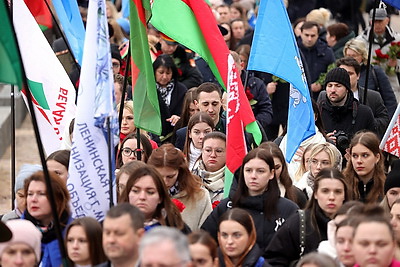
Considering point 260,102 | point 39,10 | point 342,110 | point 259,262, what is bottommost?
point 259,262

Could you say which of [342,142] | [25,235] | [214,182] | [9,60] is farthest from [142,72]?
[342,142]

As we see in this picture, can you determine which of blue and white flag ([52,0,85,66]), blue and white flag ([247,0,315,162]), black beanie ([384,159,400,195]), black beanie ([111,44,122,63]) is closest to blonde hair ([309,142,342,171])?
blue and white flag ([247,0,315,162])

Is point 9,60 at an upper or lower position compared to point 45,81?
upper

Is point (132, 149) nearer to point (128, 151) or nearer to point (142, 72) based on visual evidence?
point (128, 151)

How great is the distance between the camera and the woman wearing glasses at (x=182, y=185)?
10836 millimetres

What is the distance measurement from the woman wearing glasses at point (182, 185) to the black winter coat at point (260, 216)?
0.52 m

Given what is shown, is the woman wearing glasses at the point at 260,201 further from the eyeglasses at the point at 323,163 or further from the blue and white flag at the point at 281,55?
the blue and white flag at the point at 281,55

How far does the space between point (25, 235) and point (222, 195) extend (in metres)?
3.09

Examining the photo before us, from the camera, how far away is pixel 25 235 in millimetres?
8922

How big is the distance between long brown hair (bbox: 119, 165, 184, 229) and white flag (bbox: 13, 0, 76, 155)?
2.86m

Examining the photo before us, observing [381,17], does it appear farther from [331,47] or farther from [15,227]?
[15,227]

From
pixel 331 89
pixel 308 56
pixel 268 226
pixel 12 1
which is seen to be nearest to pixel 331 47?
pixel 308 56

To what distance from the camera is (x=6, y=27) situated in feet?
28.8

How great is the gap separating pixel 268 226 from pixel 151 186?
3.38 feet
